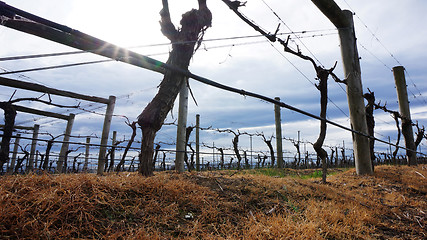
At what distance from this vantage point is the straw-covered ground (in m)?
1.80

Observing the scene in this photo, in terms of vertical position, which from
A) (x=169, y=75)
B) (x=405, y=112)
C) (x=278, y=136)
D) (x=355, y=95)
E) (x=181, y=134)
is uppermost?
(x=405, y=112)

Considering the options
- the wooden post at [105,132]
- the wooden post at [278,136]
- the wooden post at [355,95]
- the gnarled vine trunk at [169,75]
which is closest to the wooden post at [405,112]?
the wooden post at [355,95]

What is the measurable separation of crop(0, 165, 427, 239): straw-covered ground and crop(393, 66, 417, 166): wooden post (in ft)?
25.7

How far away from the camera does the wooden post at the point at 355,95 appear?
627 cm

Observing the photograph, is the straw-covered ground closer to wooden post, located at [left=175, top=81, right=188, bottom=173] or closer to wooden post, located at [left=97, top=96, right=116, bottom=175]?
wooden post, located at [left=175, top=81, right=188, bottom=173]

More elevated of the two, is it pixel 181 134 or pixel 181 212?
pixel 181 134

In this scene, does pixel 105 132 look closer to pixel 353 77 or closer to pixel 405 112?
pixel 353 77

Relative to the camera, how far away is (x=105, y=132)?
23.4 ft

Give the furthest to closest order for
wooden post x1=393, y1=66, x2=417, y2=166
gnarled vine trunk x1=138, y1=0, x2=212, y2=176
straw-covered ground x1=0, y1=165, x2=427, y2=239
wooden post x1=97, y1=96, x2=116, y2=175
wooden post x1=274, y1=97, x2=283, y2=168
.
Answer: wooden post x1=393, y1=66, x2=417, y2=166
wooden post x1=274, y1=97, x2=283, y2=168
wooden post x1=97, y1=96, x2=116, y2=175
gnarled vine trunk x1=138, y1=0, x2=212, y2=176
straw-covered ground x1=0, y1=165, x2=427, y2=239

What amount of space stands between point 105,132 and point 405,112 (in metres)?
12.9

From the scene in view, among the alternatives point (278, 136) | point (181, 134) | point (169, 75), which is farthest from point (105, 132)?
point (278, 136)

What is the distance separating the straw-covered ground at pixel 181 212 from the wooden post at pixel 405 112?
309 inches

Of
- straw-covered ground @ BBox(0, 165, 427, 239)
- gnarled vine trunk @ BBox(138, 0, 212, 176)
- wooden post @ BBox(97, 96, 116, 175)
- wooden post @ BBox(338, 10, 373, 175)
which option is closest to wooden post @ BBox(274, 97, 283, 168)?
wooden post @ BBox(338, 10, 373, 175)

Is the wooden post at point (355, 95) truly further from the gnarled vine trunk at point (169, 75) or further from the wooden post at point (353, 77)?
the gnarled vine trunk at point (169, 75)
